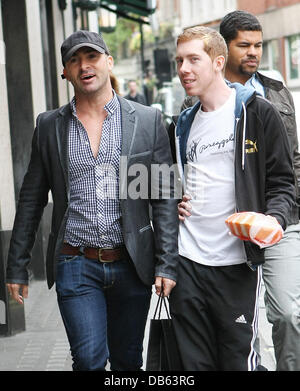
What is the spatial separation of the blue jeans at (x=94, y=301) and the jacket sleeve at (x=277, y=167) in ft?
2.45

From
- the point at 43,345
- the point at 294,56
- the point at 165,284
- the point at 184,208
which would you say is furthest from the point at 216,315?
the point at 294,56

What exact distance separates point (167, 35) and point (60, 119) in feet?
192

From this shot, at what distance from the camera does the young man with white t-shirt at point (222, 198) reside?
3.41m

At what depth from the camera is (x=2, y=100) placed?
22.6 ft

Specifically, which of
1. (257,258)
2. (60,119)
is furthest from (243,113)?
(60,119)

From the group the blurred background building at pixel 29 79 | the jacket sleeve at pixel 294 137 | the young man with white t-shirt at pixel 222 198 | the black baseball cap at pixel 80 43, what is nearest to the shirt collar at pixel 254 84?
the jacket sleeve at pixel 294 137

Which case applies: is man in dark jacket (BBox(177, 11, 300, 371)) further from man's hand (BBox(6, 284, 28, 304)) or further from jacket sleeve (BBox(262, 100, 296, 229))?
man's hand (BBox(6, 284, 28, 304))

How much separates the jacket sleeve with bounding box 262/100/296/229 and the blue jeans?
75 cm

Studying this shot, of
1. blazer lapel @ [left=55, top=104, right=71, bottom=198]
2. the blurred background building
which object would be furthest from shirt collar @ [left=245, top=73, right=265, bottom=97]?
blazer lapel @ [left=55, top=104, right=71, bottom=198]

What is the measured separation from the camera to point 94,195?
3.54 m

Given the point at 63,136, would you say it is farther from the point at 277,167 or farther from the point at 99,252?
the point at 277,167

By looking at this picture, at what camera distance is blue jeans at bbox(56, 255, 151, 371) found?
3.52 m

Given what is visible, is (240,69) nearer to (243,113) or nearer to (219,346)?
(243,113)

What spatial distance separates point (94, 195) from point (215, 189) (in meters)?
0.56
